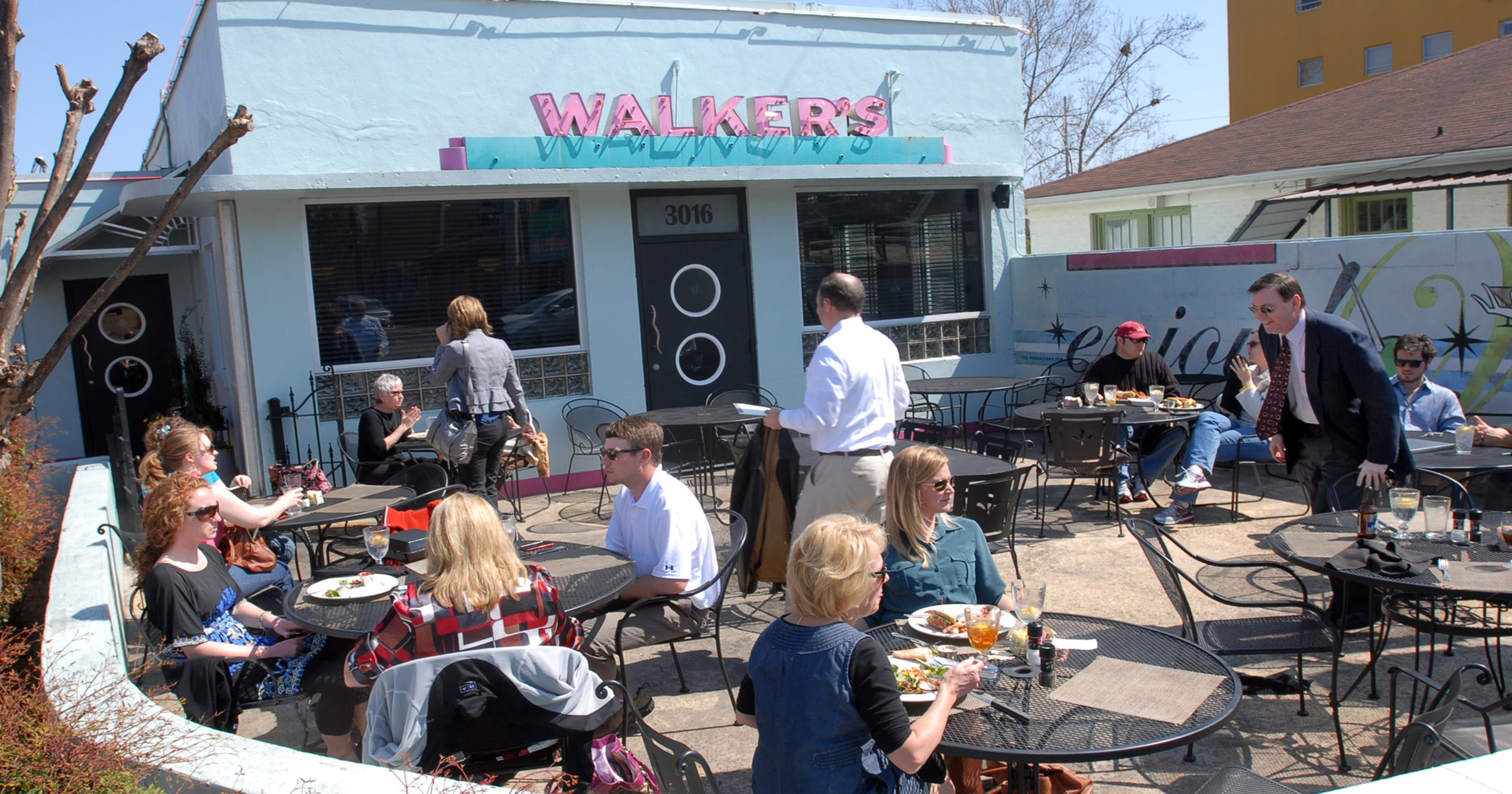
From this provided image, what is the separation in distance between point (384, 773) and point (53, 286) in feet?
41.6

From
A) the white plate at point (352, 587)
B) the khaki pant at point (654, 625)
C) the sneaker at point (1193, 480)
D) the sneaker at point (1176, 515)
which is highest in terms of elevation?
the white plate at point (352, 587)

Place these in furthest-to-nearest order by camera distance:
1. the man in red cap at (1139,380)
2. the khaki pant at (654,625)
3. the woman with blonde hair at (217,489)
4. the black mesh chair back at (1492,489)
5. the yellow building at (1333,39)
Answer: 1. the yellow building at (1333,39)
2. the man in red cap at (1139,380)
3. the black mesh chair back at (1492,489)
4. the woman with blonde hair at (217,489)
5. the khaki pant at (654,625)

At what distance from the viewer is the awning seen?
481 inches

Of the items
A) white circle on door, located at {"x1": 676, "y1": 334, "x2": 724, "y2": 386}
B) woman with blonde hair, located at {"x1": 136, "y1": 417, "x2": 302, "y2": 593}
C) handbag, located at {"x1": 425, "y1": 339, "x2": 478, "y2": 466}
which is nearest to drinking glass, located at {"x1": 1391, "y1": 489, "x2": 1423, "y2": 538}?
woman with blonde hair, located at {"x1": 136, "y1": 417, "x2": 302, "y2": 593}

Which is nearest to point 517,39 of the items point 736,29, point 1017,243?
point 736,29

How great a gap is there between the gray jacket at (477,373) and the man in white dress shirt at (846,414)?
317 centimetres

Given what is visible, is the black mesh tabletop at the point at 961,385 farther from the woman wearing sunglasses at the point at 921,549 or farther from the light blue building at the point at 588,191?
the woman wearing sunglasses at the point at 921,549

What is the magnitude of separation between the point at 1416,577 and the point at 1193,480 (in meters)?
4.01

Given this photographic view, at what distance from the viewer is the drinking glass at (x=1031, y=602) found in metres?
3.16

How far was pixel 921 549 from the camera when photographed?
12.3 ft

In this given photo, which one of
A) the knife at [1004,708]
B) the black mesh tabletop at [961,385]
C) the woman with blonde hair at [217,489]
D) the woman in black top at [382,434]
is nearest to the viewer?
the knife at [1004,708]

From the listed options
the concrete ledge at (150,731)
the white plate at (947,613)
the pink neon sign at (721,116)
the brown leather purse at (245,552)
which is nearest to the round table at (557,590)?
the concrete ledge at (150,731)

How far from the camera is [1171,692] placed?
2908 millimetres

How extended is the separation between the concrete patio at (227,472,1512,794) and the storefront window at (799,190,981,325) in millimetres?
3680
